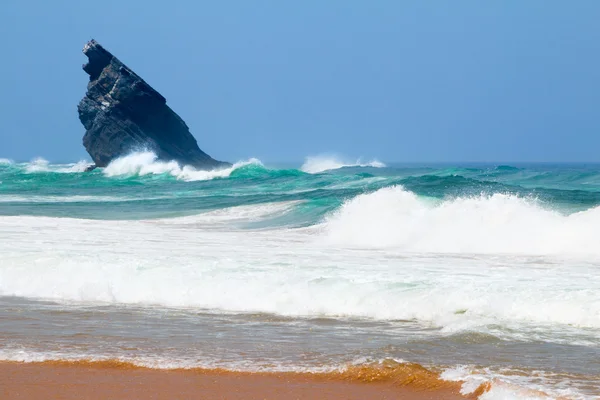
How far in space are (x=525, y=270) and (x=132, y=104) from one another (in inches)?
2174

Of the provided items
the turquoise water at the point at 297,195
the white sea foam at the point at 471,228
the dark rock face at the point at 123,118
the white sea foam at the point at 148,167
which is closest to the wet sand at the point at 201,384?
the white sea foam at the point at 471,228

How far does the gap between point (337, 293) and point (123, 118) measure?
56276mm

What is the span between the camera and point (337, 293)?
8633mm

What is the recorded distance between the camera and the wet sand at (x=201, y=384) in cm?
528

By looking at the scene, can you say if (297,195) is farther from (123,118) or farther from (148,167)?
(123,118)

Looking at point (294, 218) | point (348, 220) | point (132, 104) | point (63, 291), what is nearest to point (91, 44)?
point (132, 104)

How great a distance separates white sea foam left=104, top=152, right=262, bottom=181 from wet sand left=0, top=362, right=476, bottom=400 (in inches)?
1967

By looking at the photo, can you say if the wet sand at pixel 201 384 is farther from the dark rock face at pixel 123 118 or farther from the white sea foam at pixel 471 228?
the dark rock face at pixel 123 118

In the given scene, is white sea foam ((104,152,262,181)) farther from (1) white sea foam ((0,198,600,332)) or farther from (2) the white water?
(1) white sea foam ((0,198,600,332))

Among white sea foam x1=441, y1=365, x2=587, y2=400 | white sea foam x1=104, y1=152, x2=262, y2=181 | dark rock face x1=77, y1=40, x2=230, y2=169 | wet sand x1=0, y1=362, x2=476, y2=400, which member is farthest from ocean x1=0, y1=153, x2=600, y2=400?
dark rock face x1=77, y1=40, x2=230, y2=169

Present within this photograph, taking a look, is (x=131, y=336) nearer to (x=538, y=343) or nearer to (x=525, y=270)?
(x=538, y=343)

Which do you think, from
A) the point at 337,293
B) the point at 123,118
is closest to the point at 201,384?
the point at 337,293

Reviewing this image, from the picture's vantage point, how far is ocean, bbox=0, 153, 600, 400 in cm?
618

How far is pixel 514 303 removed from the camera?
797 centimetres
